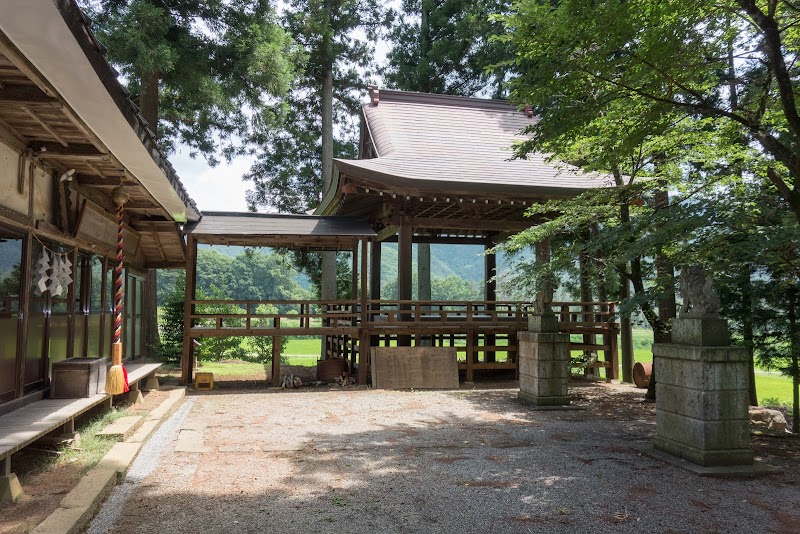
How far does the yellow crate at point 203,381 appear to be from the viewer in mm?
10484

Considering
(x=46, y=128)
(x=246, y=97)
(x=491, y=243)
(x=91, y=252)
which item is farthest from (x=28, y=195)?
(x=491, y=243)

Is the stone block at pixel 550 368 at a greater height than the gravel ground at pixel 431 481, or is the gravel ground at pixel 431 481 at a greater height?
the stone block at pixel 550 368

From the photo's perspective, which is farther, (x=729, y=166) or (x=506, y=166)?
(x=506, y=166)

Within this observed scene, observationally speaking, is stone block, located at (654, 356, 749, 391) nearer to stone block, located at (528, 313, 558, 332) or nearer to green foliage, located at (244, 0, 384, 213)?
stone block, located at (528, 313, 558, 332)

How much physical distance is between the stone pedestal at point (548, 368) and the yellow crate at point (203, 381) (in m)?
5.86

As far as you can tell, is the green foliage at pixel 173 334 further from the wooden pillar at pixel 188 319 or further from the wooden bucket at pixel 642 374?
the wooden bucket at pixel 642 374

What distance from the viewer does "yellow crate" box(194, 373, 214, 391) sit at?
1048 cm

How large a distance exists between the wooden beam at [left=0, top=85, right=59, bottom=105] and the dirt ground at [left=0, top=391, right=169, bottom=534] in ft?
8.88

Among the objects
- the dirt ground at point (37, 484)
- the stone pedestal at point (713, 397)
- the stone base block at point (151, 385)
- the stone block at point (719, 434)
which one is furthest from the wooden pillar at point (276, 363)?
the stone block at point (719, 434)

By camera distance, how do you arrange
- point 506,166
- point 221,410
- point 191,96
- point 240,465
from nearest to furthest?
point 240,465, point 221,410, point 506,166, point 191,96

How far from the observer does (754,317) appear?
729 centimetres

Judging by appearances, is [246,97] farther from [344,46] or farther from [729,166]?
[729,166]

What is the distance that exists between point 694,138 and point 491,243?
7447 mm

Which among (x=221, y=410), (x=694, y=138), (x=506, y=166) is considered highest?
(x=506, y=166)
